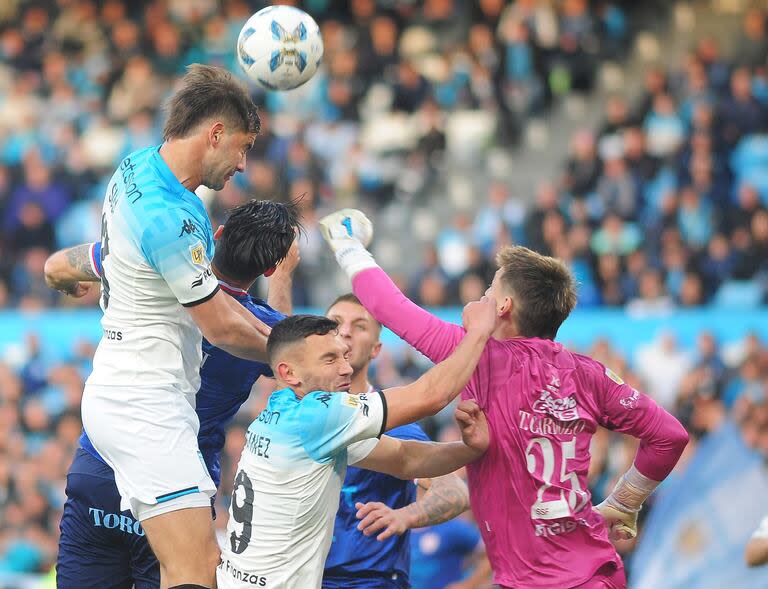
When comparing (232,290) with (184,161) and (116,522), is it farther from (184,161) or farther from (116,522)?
(116,522)

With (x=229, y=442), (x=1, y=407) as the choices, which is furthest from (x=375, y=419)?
(x=1, y=407)

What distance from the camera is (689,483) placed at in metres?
9.41

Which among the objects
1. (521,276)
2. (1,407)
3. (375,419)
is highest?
(521,276)

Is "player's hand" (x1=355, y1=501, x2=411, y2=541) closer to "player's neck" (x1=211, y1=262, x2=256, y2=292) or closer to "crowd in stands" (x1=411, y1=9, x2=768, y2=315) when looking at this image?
"player's neck" (x1=211, y1=262, x2=256, y2=292)

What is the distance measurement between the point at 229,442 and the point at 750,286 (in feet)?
19.4

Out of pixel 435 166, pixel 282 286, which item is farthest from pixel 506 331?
pixel 435 166

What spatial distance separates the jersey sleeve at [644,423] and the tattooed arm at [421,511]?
3.08 feet

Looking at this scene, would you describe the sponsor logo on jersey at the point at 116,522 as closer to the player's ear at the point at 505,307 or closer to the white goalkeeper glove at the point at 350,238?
the white goalkeeper glove at the point at 350,238

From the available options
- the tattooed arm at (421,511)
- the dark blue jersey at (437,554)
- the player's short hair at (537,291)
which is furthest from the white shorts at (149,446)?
the dark blue jersey at (437,554)

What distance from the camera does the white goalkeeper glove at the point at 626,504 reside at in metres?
5.72

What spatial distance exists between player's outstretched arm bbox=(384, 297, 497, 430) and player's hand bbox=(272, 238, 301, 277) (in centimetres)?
137

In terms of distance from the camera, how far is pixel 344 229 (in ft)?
17.6

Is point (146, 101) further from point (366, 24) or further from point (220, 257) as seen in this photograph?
point (220, 257)

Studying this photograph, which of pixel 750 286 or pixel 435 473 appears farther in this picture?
pixel 750 286
